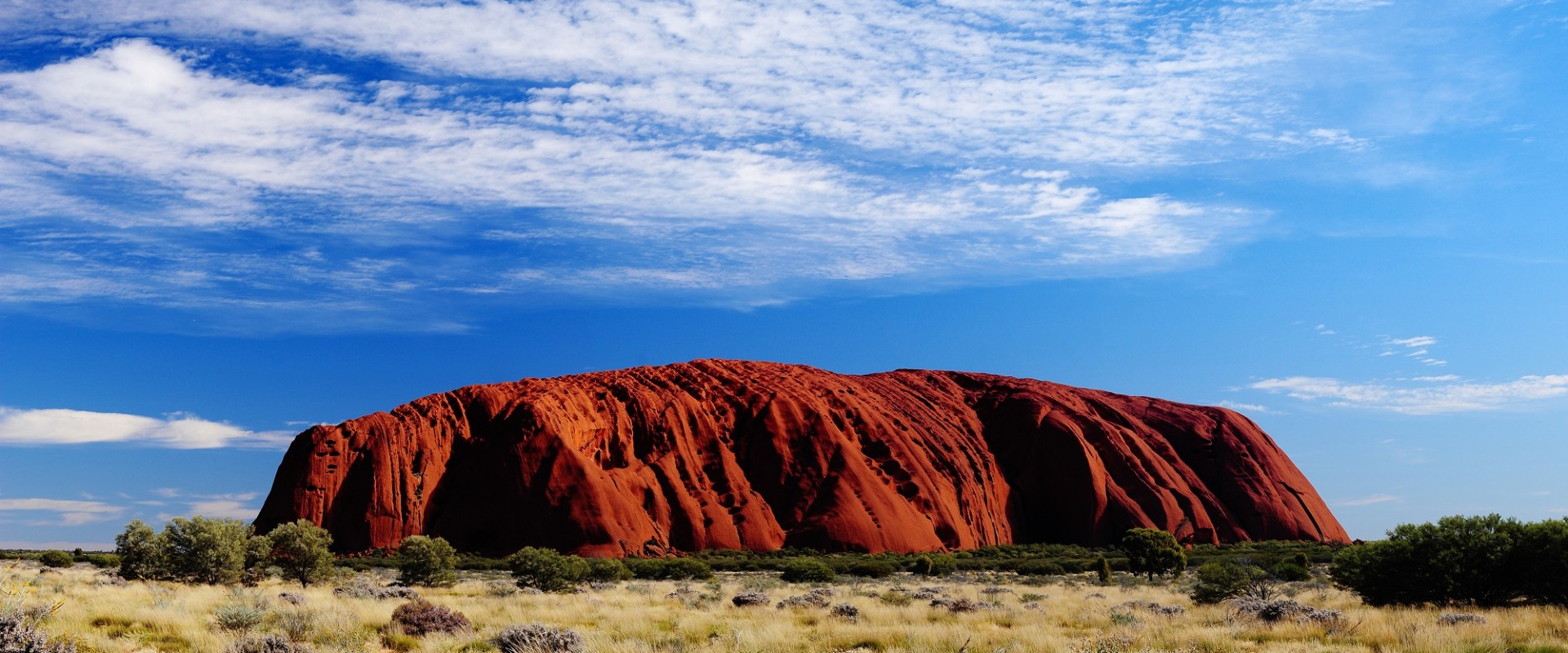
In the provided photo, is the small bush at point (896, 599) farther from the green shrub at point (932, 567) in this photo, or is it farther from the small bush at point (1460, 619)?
the green shrub at point (932, 567)

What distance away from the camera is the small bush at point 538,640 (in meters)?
13.2

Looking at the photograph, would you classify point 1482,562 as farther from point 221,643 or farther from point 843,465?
point 843,465

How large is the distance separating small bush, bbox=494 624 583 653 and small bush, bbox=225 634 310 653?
2.57 metres

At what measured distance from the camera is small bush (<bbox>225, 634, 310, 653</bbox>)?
1241cm

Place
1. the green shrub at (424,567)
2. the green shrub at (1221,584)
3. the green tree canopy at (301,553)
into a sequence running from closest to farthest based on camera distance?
the green shrub at (1221,584) < the green shrub at (424,567) < the green tree canopy at (301,553)

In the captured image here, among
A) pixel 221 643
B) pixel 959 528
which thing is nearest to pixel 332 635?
pixel 221 643

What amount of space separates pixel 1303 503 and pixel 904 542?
1762 inches

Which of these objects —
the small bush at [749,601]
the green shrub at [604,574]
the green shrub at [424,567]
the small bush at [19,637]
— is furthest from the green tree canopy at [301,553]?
the small bush at [19,637]

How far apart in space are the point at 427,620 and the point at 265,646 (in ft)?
12.9

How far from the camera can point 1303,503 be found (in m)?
94.1

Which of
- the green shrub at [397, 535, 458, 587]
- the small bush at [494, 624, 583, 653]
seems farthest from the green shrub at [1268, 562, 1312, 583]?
the small bush at [494, 624, 583, 653]

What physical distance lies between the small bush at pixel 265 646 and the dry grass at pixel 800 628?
0.51 m

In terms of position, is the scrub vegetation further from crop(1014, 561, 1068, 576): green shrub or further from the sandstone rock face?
the sandstone rock face

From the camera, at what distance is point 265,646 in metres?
12.6
